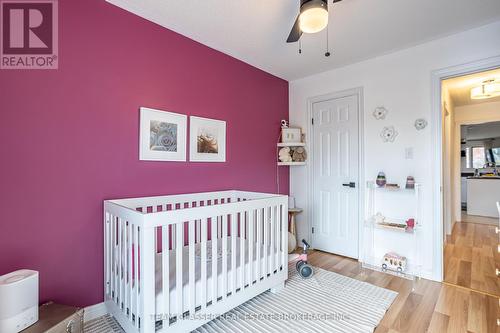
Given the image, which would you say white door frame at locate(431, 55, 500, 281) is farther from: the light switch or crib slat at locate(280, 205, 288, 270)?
crib slat at locate(280, 205, 288, 270)

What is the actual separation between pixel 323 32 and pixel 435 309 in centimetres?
268

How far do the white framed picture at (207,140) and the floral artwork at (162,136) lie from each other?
198mm

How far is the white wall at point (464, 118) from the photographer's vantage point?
4422 mm

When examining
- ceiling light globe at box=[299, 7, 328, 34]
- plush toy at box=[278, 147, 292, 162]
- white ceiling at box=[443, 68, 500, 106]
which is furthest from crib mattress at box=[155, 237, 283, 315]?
white ceiling at box=[443, 68, 500, 106]

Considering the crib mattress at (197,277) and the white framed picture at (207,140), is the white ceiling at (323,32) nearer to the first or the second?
the white framed picture at (207,140)

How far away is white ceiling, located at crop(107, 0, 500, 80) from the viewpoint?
1.93 meters

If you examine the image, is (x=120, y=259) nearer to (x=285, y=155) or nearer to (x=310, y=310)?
(x=310, y=310)

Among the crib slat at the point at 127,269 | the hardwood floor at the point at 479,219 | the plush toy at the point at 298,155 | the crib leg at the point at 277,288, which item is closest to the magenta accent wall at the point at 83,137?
the crib slat at the point at 127,269

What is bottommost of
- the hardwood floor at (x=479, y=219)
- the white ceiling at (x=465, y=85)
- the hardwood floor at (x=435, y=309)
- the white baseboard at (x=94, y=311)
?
the hardwood floor at (x=435, y=309)

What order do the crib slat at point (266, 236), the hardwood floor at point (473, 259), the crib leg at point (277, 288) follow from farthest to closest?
the hardwood floor at point (473, 259) → the crib leg at point (277, 288) → the crib slat at point (266, 236)

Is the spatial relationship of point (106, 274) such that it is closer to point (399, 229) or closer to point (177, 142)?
point (177, 142)

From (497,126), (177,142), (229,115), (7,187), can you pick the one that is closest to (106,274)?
(7,187)

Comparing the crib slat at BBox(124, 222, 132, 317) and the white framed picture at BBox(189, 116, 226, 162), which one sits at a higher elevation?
the white framed picture at BBox(189, 116, 226, 162)

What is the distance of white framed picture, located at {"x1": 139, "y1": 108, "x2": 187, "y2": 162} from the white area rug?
138 cm
